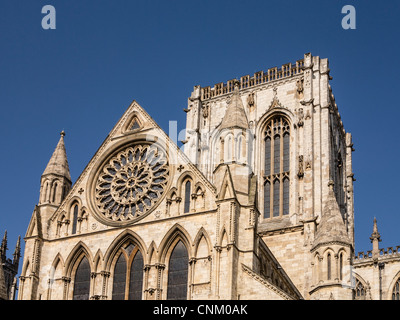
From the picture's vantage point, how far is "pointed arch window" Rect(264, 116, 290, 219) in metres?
58.7

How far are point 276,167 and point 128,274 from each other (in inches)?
994

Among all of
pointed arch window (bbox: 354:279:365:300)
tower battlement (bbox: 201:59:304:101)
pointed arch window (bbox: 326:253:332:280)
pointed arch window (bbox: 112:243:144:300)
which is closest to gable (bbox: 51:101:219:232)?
pointed arch window (bbox: 112:243:144:300)

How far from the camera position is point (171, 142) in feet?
129

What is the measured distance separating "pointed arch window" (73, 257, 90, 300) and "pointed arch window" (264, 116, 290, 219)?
72.4 feet

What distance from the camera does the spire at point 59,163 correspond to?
41.6 meters

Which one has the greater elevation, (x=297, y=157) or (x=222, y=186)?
(x=297, y=157)

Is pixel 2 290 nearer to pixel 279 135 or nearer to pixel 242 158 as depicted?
pixel 242 158

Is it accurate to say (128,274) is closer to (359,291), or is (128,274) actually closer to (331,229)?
(331,229)

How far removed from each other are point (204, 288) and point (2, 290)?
389 inches

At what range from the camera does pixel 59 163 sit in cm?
4200

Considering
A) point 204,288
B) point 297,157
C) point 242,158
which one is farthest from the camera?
point 297,157

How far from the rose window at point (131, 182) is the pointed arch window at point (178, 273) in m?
2.69

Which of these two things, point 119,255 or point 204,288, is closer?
point 204,288
